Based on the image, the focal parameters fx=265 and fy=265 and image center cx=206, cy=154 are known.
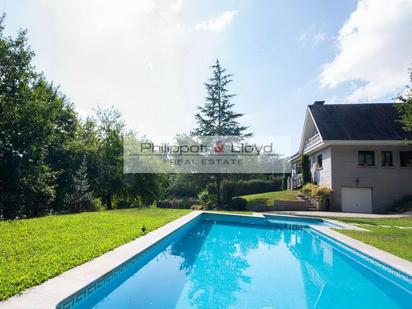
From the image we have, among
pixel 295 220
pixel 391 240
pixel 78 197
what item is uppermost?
pixel 78 197

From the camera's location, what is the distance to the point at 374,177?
65.7 ft

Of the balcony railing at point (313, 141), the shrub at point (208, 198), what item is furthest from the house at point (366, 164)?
the shrub at point (208, 198)

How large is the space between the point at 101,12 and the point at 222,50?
726 cm

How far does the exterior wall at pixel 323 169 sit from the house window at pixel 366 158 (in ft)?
7.51

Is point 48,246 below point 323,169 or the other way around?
below

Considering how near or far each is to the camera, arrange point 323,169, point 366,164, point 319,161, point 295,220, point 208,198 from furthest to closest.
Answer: point 208,198
point 319,161
point 323,169
point 366,164
point 295,220

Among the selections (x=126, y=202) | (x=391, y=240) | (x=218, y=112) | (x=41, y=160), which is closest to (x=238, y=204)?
(x=126, y=202)

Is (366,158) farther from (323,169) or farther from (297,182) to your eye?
(297,182)

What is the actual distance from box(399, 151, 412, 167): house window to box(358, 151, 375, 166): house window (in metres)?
2.01

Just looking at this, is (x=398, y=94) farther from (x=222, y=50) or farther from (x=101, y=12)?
(x=101, y=12)

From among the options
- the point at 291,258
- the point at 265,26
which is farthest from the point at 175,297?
the point at 265,26

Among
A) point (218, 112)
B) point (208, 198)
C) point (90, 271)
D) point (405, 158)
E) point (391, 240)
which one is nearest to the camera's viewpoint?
point (90, 271)

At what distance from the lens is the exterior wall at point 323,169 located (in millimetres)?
20688

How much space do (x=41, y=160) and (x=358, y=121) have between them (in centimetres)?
2381
